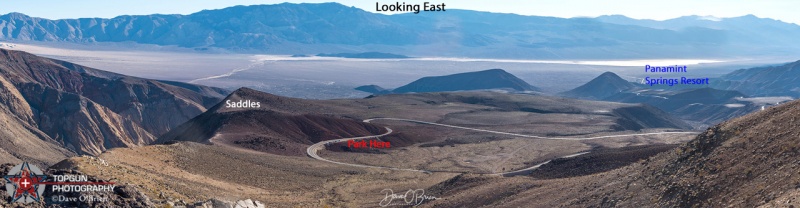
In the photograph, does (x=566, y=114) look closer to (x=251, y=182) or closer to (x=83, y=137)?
(x=83, y=137)

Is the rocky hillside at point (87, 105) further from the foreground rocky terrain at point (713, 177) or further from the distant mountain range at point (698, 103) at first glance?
the distant mountain range at point (698, 103)

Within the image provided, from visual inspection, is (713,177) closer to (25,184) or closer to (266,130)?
(25,184)

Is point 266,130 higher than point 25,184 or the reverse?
the reverse

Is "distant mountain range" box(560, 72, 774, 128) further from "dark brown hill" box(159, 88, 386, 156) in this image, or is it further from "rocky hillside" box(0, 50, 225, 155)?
"rocky hillside" box(0, 50, 225, 155)

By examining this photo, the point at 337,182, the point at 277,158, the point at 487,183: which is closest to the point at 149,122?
the point at 277,158

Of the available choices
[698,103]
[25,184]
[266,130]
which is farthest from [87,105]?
[698,103]
